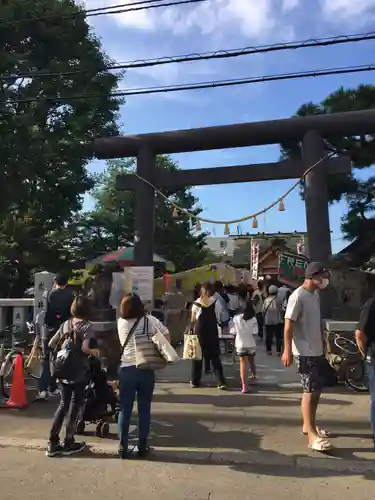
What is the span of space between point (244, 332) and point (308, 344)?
268cm

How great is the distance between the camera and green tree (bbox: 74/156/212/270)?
24922 millimetres

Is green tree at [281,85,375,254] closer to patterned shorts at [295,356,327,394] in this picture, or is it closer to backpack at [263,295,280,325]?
backpack at [263,295,280,325]

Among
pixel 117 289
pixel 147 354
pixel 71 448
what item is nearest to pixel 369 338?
pixel 147 354

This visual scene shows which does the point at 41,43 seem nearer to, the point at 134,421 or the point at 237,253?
the point at 134,421

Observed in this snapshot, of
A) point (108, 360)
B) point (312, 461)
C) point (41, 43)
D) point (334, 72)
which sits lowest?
point (312, 461)

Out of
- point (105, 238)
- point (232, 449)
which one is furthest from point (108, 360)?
point (105, 238)

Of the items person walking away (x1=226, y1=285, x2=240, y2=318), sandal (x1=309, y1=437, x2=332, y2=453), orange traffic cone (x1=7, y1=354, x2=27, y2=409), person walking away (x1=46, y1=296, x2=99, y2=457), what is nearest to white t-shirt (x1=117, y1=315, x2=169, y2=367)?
person walking away (x1=46, y1=296, x2=99, y2=457)

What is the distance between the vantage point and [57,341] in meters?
5.37

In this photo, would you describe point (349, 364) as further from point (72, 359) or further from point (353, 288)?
point (353, 288)

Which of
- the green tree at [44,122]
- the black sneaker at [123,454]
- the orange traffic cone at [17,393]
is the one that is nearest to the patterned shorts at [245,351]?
the black sneaker at [123,454]

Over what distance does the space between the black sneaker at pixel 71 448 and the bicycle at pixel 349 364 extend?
431cm

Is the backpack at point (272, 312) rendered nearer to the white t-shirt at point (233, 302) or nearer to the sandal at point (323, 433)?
the white t-shirt at point (233, 302)

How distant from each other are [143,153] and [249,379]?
4.70m

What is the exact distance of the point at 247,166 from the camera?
31.1 feet
